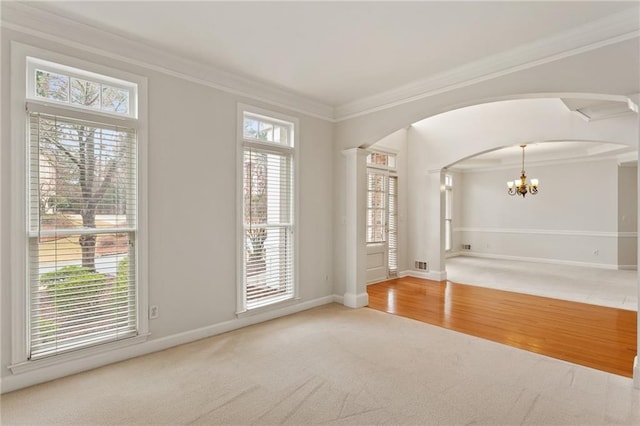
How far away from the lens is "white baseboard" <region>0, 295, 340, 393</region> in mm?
2524

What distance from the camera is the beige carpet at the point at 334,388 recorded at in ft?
7.21

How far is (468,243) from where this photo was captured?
1041 centimetres

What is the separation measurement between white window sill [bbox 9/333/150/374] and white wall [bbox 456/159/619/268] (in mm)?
9538

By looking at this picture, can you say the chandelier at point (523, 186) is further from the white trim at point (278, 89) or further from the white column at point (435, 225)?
the white trim at point (278, 89)

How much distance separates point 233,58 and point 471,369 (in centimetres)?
368

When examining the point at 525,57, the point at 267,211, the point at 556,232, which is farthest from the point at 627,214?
the point at 267,211

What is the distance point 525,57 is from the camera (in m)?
3.10

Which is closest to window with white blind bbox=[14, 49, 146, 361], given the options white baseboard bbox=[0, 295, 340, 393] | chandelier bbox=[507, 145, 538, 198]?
white baseboard bbox=[0, 295, 340, 393]

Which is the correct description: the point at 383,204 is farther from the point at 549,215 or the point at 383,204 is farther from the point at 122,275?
the point at 549,215

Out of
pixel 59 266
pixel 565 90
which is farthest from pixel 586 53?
pixel 59 266

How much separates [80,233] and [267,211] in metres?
1.96

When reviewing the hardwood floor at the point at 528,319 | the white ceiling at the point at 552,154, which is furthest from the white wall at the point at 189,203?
the white ceiling at the point at 552,154

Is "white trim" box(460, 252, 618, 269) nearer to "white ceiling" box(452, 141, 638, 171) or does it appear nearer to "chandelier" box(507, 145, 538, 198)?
"chandelier" box(507, 145, 538, 198)

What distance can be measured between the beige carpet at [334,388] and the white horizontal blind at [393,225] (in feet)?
11.2
